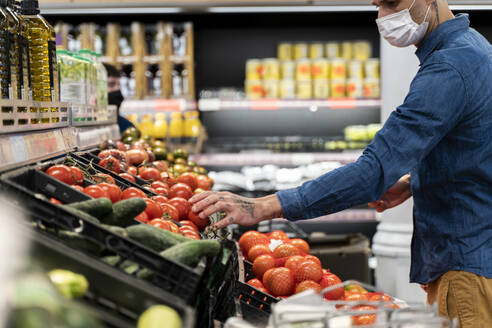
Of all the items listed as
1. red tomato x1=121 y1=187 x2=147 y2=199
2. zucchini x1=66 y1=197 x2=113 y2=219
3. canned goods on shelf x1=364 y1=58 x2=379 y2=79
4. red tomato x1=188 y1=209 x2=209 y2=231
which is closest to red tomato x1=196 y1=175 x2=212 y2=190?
red tomato x1=188 y1=209 x2=209 y2=231

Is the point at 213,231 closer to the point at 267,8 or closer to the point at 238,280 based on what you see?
the point at 238,280

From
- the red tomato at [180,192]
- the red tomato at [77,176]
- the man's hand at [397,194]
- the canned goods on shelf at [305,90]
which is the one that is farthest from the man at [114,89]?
the red tomato at [77,176]

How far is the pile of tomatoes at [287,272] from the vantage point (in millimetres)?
1729

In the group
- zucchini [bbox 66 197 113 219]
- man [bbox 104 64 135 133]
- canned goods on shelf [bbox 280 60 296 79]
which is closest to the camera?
zucchini [bbox 66 197 113 219]

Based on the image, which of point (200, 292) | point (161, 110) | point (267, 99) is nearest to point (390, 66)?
point (267, 99)

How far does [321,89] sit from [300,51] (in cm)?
49

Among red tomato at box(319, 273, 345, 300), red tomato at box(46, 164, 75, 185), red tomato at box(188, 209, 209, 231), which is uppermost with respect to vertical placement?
red tomato at box(46, 164, 75, 185)

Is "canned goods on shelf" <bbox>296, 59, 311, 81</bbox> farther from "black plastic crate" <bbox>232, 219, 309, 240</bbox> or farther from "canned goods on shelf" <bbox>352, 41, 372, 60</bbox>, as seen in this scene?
"black plastic crate" <bbox>232, 219, 309, 240</bbox>

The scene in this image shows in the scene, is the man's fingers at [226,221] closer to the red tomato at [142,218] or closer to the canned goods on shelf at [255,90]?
the red tomato at [142,218]

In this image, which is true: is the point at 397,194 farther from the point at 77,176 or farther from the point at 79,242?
the point at 79,242

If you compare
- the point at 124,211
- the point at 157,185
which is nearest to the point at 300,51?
the point at 157,185

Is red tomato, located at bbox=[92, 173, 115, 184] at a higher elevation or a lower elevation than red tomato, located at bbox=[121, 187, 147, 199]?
higher

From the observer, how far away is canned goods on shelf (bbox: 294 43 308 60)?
5516mm

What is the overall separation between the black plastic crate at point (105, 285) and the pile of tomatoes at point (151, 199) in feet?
1.48
